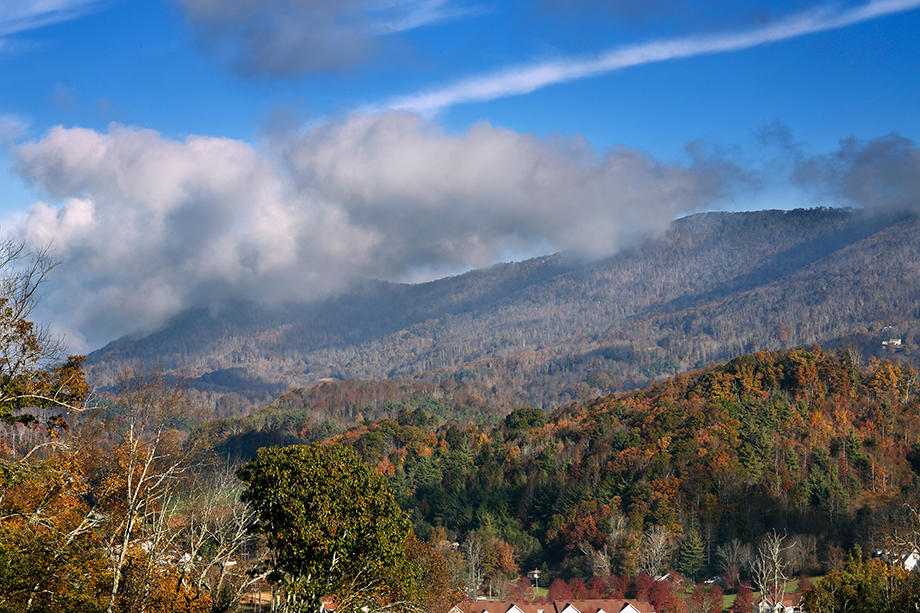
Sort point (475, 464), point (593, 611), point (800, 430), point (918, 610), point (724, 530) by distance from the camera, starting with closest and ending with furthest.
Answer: point (918, 610)
point (593, 611)
point (724, 530)
point (800, 430)
point (475, 464)

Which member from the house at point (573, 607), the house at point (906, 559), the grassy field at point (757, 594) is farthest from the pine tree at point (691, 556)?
the house at point (573, 607)

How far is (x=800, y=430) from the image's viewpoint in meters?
96.9

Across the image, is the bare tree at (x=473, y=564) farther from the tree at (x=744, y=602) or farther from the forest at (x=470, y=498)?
the tree at (x=744, y=602)

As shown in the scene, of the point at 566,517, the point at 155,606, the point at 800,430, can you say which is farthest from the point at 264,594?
the point at 800,430

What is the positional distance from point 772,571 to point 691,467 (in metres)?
34.6

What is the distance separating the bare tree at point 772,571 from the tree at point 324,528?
1662 centimetres

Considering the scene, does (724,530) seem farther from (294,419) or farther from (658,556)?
(294,419)

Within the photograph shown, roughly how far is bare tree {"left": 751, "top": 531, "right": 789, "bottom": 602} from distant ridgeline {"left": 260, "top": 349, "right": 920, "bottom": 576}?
6.89 m

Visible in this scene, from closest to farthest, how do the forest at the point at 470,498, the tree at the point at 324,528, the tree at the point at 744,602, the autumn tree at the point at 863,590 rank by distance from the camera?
1. the forest at the point at 470,498
2. the tree at the point at 324,528
3. the autumn tree at the point at 863,590
4. the tree at the point at 744,602

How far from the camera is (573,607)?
54.4m

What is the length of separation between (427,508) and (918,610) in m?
62.8

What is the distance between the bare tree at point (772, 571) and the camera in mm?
35591

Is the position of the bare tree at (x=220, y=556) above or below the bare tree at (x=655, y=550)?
above

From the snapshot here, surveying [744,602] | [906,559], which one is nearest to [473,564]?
[744,602]
